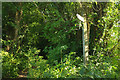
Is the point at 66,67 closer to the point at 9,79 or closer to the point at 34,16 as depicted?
the point at 9,79

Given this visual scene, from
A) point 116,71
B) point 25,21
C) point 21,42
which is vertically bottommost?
point 116,71

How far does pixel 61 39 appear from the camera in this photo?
3201mm

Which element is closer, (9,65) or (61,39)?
(61,39)

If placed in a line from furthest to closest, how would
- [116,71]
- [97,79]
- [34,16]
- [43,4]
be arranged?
[34,16] < [43,4] < [116,71] < [97,79]

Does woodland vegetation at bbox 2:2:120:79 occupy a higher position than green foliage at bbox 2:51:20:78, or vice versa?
woodland vegetation at bbox 2:2:120:79

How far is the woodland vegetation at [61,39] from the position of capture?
237 cm

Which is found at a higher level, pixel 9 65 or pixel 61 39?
pixel 61 39

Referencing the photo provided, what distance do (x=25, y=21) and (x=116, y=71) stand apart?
10.2 ft

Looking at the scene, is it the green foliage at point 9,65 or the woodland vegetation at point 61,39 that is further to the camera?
the green foliage at point 9,65

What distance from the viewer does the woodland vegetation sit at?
2.37 meters

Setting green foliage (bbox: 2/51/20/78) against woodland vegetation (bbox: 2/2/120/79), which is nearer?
woodland vegetation (bbox: 2/2/120/79)

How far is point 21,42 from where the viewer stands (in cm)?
430

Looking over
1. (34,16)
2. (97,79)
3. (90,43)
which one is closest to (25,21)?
(34,16)

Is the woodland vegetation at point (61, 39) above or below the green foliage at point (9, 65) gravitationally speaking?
above
